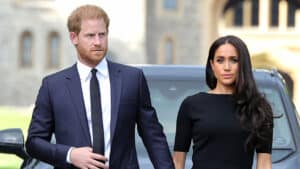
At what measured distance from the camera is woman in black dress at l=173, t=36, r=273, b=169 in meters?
4.44

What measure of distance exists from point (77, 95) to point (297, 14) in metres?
55.5

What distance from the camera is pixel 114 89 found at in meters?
4.38

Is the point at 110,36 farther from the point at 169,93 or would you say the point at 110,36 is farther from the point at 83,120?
the point at 83,120

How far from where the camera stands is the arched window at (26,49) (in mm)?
46500

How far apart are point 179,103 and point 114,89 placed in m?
2.31

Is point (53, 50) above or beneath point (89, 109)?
beneath

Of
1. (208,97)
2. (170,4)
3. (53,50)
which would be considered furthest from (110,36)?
(208,97)

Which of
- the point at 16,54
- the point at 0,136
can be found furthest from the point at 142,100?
the point at 16,54

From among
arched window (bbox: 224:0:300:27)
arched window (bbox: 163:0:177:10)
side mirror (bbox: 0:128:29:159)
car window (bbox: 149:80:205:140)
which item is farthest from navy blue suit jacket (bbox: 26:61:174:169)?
arched window (bbox: 224:0:300:27)

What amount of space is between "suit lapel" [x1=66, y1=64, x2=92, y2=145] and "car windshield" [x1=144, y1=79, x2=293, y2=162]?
5.50 ft

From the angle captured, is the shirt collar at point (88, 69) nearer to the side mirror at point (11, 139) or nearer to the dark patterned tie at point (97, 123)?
the dark patterned tie at point (97, 123)

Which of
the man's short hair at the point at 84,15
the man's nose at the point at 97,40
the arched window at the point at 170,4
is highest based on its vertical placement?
the man's short hair at the point at 84,15

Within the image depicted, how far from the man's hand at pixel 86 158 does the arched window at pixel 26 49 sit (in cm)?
4242

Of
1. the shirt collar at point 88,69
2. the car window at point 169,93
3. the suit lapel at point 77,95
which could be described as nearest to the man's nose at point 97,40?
the shirt collar at point 88,69
